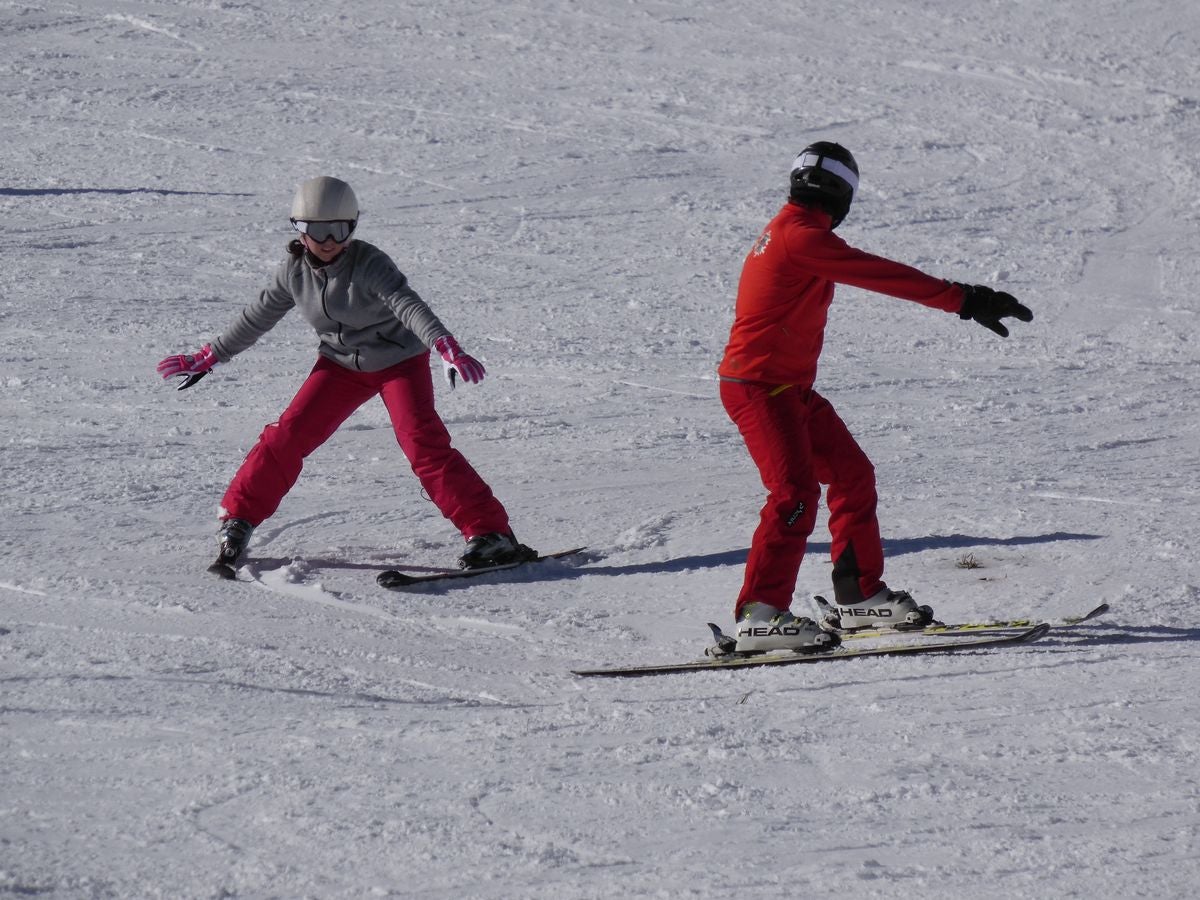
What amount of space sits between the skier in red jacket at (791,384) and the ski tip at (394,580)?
1.43 meters

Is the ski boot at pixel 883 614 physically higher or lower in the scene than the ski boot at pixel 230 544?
higher

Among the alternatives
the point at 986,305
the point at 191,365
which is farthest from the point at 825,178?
the point at 191,365

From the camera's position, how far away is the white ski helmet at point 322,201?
5.51 metres

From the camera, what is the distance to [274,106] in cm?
1594

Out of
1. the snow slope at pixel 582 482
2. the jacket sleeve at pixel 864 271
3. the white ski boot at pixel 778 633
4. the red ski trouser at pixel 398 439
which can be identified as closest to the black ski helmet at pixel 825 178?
the jacket sleeve at pixel 864 271

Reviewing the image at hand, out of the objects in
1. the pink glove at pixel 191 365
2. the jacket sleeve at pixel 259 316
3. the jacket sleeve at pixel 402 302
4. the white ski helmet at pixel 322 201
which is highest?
the white ski helmet at pixel 322 201

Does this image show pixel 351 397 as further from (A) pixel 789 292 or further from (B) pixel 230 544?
(A) pixel 789 292

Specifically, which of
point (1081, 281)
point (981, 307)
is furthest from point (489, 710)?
point (1081, 281)

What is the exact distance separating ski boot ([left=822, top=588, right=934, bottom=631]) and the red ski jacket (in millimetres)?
821

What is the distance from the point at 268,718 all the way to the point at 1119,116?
47.9 ft

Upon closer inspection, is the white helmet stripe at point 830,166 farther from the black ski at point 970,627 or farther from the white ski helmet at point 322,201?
the white ski helmet at point 322,201

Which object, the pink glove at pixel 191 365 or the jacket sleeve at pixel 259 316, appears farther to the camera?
the pink glove at pixel 191 365

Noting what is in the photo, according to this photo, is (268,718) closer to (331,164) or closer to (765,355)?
(765,355)

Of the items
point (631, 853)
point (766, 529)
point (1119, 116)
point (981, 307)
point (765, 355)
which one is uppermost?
point (1119, 116)
